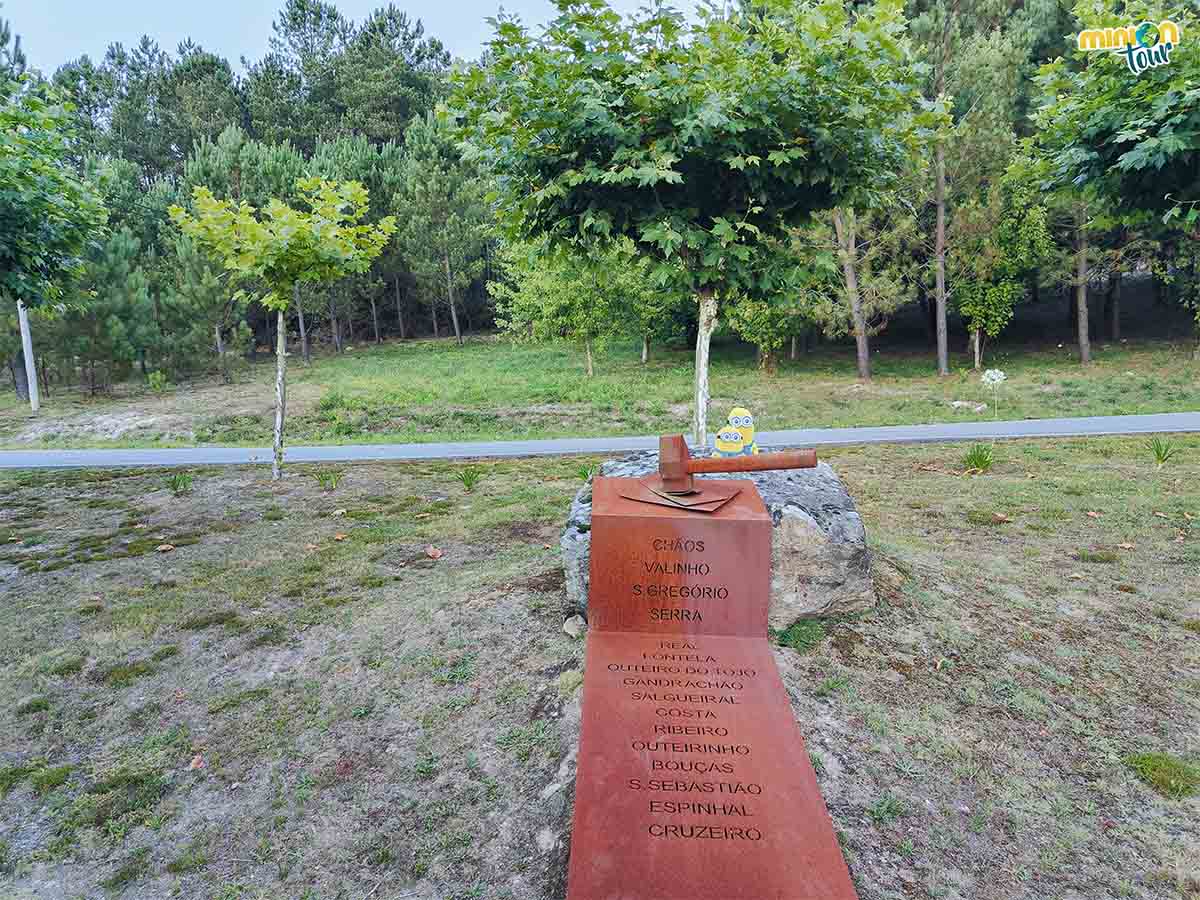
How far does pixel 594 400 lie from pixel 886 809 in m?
15.8

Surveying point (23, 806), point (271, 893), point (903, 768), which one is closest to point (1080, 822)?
point (903, 768)

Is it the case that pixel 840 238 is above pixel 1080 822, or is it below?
above

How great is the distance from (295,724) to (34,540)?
220 inches

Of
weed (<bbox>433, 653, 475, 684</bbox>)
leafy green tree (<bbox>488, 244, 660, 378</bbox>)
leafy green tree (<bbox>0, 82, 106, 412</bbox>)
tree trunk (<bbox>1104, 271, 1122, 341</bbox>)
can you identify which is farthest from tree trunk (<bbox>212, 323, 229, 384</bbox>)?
tree trunk (<bbox>1104, 271, 1122, 341</bbox>)

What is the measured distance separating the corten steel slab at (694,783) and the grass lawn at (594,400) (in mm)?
12325

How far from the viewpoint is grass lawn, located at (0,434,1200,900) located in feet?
9.92

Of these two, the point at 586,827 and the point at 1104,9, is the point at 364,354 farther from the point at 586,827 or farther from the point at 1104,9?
the point at 586,827

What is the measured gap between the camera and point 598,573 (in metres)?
2.44

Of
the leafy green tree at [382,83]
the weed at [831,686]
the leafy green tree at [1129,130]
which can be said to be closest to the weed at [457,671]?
the weed at [831,686]

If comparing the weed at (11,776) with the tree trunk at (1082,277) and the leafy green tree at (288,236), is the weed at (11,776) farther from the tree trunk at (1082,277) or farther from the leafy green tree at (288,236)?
the tree trunk at (1082,277)

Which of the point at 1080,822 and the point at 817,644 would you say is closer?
the point at 1080,822

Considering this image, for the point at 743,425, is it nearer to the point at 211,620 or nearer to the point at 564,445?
the point at 211,620

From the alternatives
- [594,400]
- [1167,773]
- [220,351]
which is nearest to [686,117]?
[1167,773]

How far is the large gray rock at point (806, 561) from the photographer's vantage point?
169 inches
